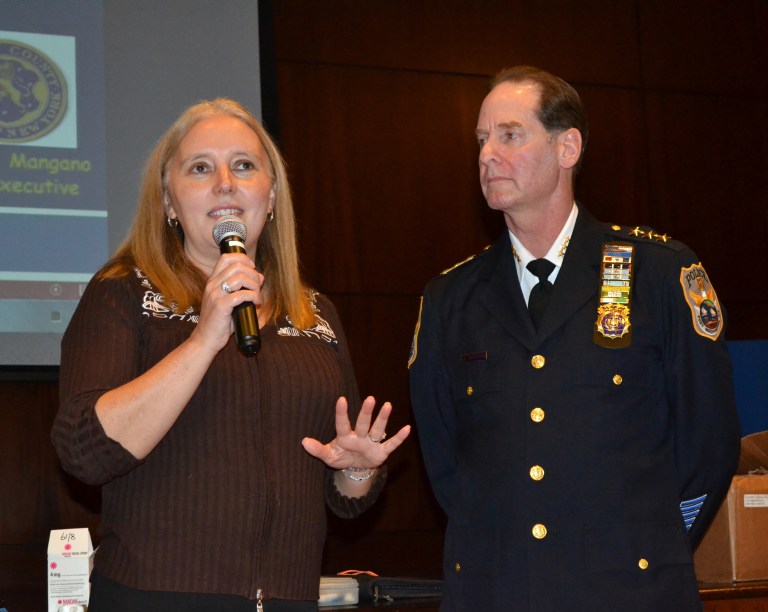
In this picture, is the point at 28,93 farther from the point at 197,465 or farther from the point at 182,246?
the point at 197,465

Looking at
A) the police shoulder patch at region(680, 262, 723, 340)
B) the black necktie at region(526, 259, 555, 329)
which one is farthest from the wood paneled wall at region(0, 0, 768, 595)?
the police shoulder patch at region(680, 262, 723, 340)

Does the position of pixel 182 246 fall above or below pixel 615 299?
above

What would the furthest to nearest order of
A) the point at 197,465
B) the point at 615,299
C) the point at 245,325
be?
the point at 615,299, the point at 197,465, the point at 245,325

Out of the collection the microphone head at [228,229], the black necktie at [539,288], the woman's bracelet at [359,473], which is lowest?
the woman's bracelet at [359,473]

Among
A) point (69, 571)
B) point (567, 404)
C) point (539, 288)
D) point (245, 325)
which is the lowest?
point (69, 571)

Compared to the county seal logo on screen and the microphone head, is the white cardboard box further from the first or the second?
the county seal logo on screen

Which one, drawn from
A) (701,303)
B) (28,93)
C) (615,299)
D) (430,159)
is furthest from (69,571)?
(430,159)

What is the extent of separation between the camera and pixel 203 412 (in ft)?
6.24

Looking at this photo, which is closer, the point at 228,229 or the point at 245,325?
the point at 245,325

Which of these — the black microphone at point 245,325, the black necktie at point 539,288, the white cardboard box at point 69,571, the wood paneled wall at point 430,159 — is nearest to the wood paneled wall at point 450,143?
the wood paneled wall at point 430,159

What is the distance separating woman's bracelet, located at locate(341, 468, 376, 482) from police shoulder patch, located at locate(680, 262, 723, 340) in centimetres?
76

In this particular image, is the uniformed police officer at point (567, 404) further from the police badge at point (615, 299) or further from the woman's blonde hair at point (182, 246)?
the woman's blonde hair at point (182, 246)

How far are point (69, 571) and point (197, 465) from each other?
2.56 feet

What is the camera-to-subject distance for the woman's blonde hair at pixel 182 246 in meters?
2.04
